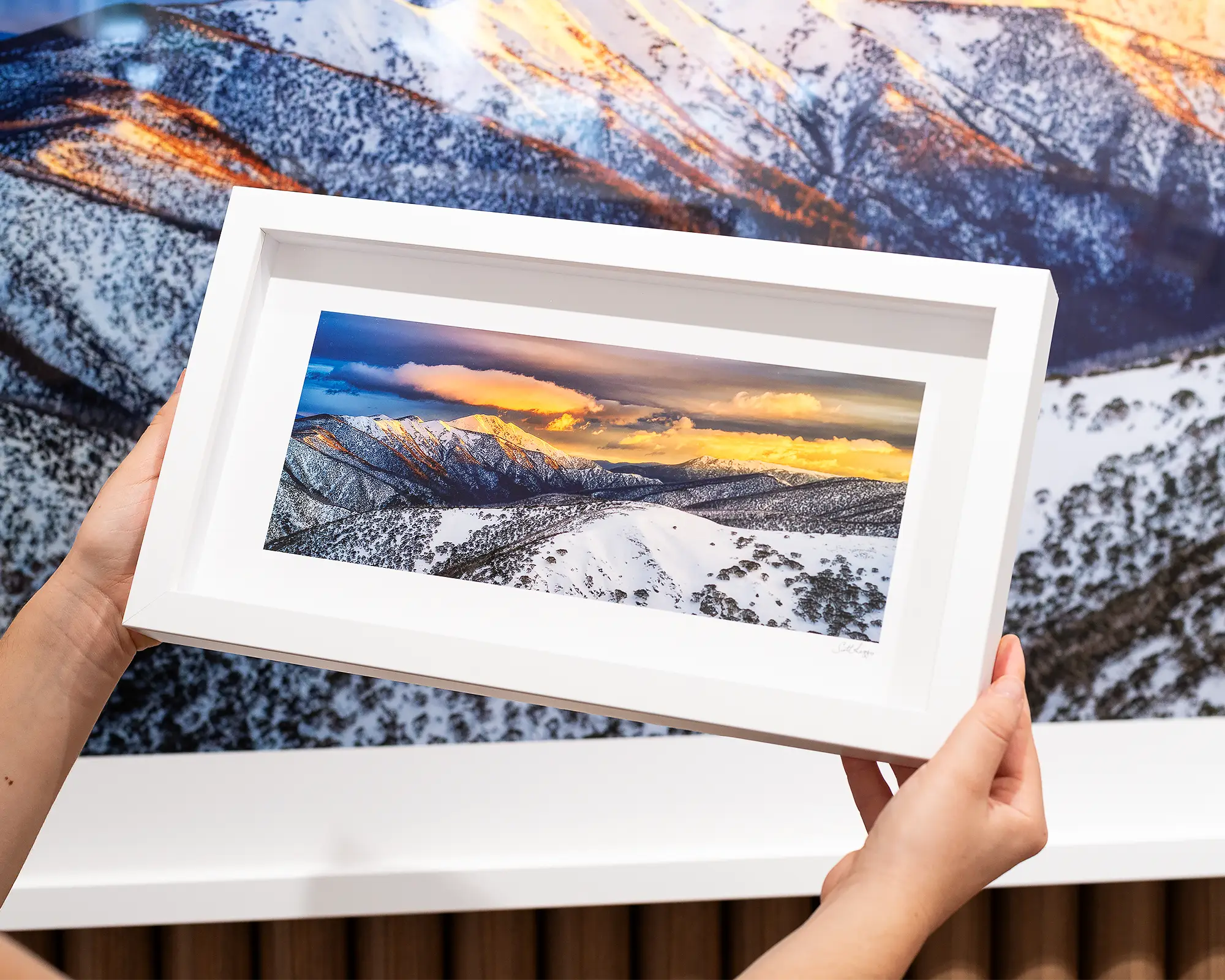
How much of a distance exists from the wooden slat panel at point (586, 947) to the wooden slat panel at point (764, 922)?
0.34ft

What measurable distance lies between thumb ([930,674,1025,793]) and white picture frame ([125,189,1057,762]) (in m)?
0.01

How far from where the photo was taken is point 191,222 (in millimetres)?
654

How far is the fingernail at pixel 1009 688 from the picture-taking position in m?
0.38

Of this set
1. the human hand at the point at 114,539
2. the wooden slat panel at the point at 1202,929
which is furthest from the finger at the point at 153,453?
the wooden slat panel at the point at 1202,929

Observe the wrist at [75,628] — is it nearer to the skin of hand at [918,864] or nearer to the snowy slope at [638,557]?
the snowy slope at [638,557]

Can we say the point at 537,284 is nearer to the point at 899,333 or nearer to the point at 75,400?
the point at 899,333

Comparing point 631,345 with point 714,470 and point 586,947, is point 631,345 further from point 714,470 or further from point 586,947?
point 586,947

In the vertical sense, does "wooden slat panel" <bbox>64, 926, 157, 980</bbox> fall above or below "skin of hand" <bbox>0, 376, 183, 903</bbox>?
below

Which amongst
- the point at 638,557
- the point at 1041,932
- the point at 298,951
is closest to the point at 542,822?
the point at 298,951

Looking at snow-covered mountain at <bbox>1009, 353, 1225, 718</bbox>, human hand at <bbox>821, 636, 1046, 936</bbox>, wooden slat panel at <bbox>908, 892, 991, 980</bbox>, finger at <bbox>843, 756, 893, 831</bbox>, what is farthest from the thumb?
wooden slat panel at <bbox>908, 892, 991, 980</bbox>

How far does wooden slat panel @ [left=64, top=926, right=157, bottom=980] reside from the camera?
0.67 metres

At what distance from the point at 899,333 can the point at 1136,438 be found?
1.19 feet

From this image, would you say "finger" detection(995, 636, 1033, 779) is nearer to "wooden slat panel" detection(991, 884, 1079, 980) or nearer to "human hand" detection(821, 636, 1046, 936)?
"human hand" detection(821, 636, 1046, 936)

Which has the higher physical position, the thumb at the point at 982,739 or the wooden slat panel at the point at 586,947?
the thumb at the point at 982,739
